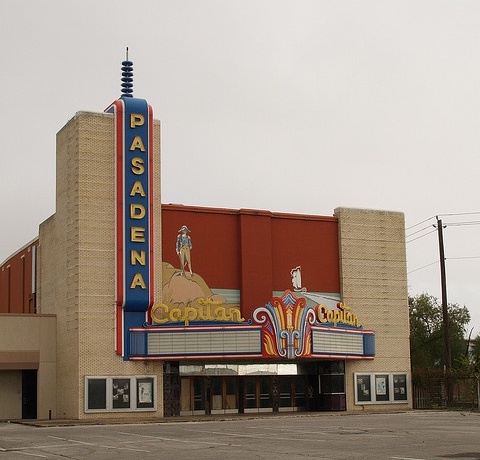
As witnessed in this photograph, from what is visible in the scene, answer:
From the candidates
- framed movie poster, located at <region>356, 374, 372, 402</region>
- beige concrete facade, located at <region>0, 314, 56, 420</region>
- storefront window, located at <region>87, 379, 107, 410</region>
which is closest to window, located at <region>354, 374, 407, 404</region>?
framed movie poster, located at <region>356, 374, 372, 402</region>

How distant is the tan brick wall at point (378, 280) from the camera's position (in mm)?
51188

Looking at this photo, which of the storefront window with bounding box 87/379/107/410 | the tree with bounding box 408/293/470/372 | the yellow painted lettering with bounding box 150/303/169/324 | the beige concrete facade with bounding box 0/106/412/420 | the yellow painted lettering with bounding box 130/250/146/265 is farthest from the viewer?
the tree with bounding box 408/293/470/372

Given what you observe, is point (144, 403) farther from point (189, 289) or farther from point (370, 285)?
point (370, 285)

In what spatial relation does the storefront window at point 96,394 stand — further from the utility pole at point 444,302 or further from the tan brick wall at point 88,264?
the utility pole at point 444,302

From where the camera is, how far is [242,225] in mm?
48656

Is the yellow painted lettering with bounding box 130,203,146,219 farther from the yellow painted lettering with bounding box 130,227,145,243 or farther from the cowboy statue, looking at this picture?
the cowboy statue

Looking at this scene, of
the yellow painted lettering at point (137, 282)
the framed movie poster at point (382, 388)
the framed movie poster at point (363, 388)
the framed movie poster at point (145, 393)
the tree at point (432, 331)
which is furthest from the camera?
the tree at point (432, 331)

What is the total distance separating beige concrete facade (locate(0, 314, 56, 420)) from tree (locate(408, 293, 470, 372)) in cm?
3756

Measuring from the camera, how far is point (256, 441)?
26.4 metres

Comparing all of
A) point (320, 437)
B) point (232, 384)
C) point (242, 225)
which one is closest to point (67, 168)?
point (242, 225)

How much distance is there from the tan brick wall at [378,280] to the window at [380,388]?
357 mm

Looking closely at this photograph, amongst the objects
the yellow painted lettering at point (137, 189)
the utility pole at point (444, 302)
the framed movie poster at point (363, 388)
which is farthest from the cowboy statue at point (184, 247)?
the utility pole at point (444, 302)

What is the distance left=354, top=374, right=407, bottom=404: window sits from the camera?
49.8m

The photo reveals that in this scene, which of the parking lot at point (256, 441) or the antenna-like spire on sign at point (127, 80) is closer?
the parking lot at point (256, 441)
